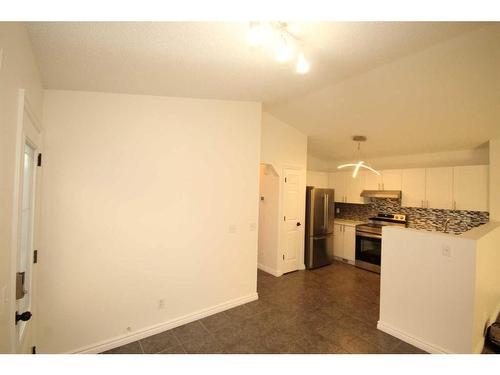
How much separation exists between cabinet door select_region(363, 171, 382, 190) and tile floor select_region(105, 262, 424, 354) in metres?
2.12

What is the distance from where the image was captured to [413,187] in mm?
4207

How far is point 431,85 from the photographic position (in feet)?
7.98

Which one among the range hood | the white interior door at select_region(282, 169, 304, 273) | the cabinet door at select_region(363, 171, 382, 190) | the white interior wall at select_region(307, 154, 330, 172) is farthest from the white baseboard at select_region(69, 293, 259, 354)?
the white interior wall at select_region(307, 154, 330, 172)

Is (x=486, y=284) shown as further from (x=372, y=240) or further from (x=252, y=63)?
(x=252, y=63)

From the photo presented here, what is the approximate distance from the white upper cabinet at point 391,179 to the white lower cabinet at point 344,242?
1.14 meters

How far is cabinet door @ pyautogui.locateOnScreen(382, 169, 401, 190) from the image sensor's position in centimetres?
439

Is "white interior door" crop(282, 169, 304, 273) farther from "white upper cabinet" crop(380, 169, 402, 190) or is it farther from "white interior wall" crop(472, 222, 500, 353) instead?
"white interior wall" crop(472, 222, 500, 353)

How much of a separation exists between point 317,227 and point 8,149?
4480mm

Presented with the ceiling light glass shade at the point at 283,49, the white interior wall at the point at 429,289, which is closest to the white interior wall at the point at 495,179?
the white interior wall at the point at 429,289

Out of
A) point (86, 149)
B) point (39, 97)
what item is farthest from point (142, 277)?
point (39, 97)

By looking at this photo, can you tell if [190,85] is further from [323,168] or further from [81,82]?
[323,168]

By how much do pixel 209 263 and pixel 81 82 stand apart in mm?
2351

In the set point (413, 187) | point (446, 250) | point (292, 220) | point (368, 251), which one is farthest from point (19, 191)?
point (413, 187)
